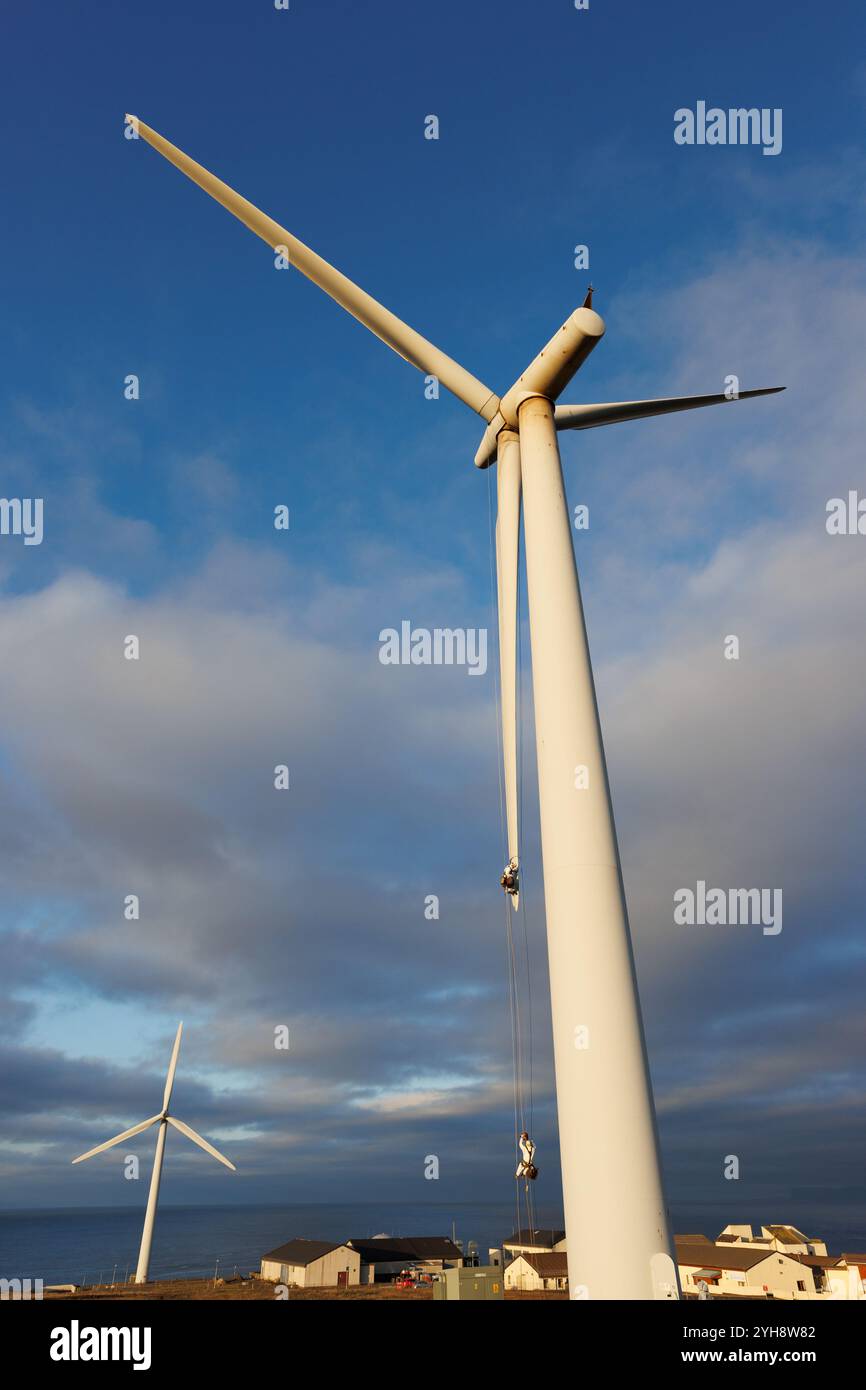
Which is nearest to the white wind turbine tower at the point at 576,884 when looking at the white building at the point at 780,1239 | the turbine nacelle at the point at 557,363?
the turbine nacelle at the point at 557,363

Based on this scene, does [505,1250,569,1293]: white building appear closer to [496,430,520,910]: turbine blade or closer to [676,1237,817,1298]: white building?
[676,1237,817,1298]: white building

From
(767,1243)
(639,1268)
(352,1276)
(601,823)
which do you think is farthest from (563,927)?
(767,1243)

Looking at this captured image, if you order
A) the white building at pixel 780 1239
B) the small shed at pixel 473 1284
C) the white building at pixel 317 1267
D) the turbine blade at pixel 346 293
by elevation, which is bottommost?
the white building at pixel 780 1239

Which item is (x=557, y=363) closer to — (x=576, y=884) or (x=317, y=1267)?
(x=576, y=884)

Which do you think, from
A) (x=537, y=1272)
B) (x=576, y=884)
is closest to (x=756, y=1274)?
(x=537, y=1272)

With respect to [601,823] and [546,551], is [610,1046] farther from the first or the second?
[546,551]

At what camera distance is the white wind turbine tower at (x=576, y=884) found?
11.5 metres

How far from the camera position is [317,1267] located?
84.9 meters

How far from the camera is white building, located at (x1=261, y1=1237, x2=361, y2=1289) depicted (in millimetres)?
84188

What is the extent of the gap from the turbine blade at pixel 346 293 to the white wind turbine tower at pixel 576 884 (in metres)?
1.10

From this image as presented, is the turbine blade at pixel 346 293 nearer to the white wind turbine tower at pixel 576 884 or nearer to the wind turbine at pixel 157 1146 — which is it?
the white wind turbine tower at pixel 576 884

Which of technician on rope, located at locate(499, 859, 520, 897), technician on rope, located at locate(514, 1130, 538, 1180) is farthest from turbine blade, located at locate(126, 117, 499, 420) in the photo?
technician on rope, located at locate(514, 1130, 538, 1180)

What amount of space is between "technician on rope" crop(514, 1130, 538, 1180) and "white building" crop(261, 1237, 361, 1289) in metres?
82.7

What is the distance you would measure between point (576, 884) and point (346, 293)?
16843 mm
